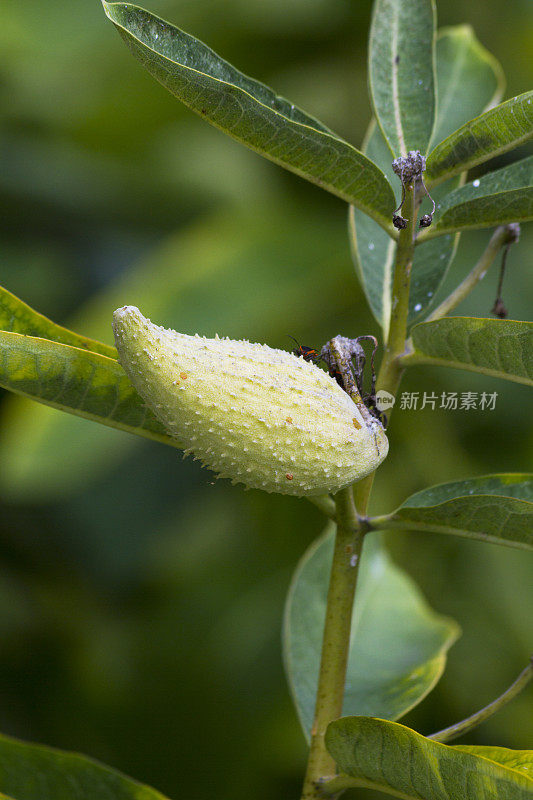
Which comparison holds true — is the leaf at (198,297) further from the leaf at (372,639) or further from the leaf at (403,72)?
the leaf at (403,72)

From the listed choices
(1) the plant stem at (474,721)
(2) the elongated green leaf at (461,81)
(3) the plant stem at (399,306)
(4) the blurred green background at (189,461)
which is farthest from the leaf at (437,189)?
(4) the blurred green background at (189,461)

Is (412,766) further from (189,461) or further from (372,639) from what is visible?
(189,461)

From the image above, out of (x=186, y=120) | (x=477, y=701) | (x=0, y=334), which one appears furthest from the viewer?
(x=186, y=120)

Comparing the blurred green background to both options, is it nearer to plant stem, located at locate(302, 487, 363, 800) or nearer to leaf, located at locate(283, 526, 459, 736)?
leaf, located at locate(283, 526, 459, 736)

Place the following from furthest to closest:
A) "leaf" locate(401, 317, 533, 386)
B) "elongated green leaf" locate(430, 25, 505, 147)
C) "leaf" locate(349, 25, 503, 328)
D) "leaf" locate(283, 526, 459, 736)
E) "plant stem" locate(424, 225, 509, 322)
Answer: "elongated green leaf" locate(430, 25, 505, 147) < "leaf" locate(283, 526, 459, 736) < "leaf" locate(349, 25, 503, 328) < "plant stem" locate(424, 225, 509, 322) < "leaf" locate(401, 317, 533, 386)

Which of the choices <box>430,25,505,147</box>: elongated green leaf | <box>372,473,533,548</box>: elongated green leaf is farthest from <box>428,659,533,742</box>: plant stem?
<box>430,25,505,147</box>: elongated green leaf

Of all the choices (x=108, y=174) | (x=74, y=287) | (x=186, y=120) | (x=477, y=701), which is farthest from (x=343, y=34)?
(x=477, y=701)

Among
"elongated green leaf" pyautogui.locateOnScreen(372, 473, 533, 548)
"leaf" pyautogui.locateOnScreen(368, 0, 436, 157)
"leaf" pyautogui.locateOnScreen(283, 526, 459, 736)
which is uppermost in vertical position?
"leaf" pyautogui.locateOnScreen(368, 0, 436, 157)

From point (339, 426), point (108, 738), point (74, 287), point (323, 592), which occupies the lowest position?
point (108, 738)

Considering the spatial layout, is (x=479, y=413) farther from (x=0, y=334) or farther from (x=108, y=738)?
(x=0, y=334)
